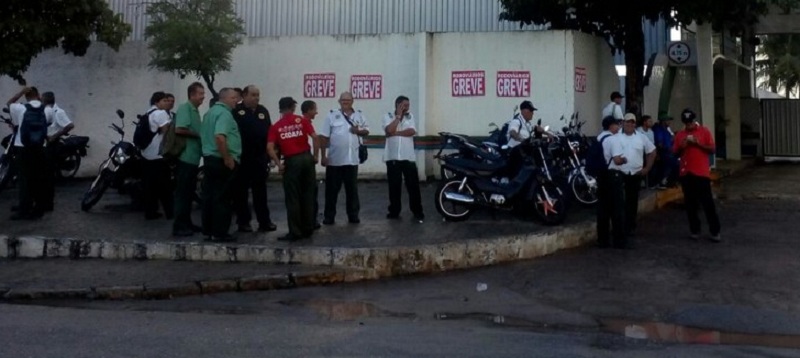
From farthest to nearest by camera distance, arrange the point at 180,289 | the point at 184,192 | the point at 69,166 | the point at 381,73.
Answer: the point at 69,166
the point at 381,73
the point at 184,192
the point at 180,289

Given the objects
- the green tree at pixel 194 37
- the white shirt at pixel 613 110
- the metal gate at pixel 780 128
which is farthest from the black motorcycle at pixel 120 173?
the metal gate at pixel 780 128

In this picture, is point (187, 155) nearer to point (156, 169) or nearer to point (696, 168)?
point (156, 169)

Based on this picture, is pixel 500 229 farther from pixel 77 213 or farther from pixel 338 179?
pixel 77 213

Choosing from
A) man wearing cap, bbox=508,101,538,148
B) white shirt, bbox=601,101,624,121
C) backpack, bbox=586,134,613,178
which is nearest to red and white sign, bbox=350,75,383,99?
white shirt, bbox=601,101,624,121

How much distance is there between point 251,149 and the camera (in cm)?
1153

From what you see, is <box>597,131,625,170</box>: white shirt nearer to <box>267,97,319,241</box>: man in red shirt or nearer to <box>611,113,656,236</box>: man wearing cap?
<box>611,113,656,236</box>: man wearing cap

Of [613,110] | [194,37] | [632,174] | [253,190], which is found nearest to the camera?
[253,190]

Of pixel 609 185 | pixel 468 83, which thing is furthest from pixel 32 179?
pixel 468 83

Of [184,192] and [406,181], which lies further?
[406,181]

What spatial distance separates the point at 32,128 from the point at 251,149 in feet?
9.59

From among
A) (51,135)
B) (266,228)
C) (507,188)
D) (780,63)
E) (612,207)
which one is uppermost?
(780,63)

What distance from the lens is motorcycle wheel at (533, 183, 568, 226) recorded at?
40.4ft

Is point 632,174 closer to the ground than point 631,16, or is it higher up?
closer to the ground

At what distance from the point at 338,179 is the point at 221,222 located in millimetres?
1737
